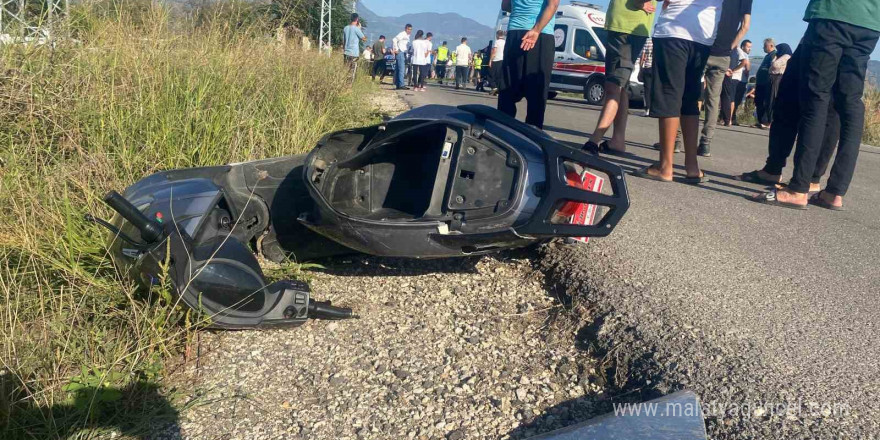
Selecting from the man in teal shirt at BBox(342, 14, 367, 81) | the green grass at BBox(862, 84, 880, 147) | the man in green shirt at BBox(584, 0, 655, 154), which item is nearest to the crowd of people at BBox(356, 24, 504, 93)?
the man in teal shirt at BBox(342, 14, 367, 81)

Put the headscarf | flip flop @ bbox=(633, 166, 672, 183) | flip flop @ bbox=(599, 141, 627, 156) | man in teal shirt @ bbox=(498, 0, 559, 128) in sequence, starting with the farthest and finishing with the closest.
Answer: the headscarf → flip flop @ bbox=(599, 141, 627, 156) → flip flop @ bbox=(633, 166, 672, 183) → man in teal shirt @ bbox=(498, 0, 559, 128)

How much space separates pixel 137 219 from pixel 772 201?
426cm

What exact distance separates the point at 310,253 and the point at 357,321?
32.1 inches

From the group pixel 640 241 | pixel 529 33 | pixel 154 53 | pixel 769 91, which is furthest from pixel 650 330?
pixel 769 91

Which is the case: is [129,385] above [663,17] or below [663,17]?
below

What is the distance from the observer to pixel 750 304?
2867mm

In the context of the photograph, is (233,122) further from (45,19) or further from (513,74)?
(513,74)

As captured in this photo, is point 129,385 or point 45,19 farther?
point 45,19

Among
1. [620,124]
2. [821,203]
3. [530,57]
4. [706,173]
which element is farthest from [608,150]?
[821,203]

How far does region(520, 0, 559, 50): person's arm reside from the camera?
5.07 meters

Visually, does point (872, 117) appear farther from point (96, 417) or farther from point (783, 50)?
point (96, 417)

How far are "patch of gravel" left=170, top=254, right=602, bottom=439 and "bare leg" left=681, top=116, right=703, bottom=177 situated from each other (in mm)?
2796

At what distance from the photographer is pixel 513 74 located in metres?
5.26

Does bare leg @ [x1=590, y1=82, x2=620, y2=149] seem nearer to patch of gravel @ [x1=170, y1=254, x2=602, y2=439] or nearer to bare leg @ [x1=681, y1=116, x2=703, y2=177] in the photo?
bare leg @ [x1=681, y1=116, x2=703, y2=177]
